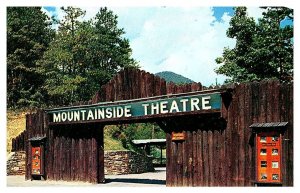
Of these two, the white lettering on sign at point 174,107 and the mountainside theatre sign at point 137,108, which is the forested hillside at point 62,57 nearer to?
the mountainside theatre sign at point 137,108

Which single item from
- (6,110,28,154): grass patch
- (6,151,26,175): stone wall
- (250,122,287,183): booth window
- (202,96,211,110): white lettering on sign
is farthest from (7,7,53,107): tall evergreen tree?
(250,122,287,183): booth window

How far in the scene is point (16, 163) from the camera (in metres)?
28.3

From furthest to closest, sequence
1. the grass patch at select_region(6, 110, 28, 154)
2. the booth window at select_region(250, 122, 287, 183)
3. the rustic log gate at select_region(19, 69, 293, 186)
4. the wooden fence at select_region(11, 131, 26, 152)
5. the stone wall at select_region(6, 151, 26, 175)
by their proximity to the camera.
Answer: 1. the grass patch at select_region(6, 110, 28, 154)
2. the stone wall at select_region(6, 151, 26, 175)
3. the wooden fence at select_region(11, 131, 26, 152)
4. the rustic log gate at select_region(19, 69, 293, 186)
5. the booth window at select_region(250, 122, 287, 183)

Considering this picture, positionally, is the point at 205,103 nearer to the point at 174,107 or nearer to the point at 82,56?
the point at 174,107

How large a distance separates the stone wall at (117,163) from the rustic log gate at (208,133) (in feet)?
28.2

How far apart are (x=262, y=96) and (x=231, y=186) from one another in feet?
10.3

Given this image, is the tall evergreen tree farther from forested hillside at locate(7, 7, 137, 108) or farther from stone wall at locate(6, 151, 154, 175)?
stone wall at locate(6, 151, 154, 175)

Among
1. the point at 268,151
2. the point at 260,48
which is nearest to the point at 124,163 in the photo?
the point at 260,48

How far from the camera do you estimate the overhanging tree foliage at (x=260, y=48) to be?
108 ft

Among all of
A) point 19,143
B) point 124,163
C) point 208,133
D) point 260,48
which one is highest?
point 260,48

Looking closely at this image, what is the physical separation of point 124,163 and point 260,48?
12.7 metres

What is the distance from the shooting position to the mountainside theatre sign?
51.8 feet

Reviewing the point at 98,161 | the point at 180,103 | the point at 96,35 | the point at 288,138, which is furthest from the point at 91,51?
the point at 288,138

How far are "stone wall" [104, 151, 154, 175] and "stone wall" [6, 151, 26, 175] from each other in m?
5.21
